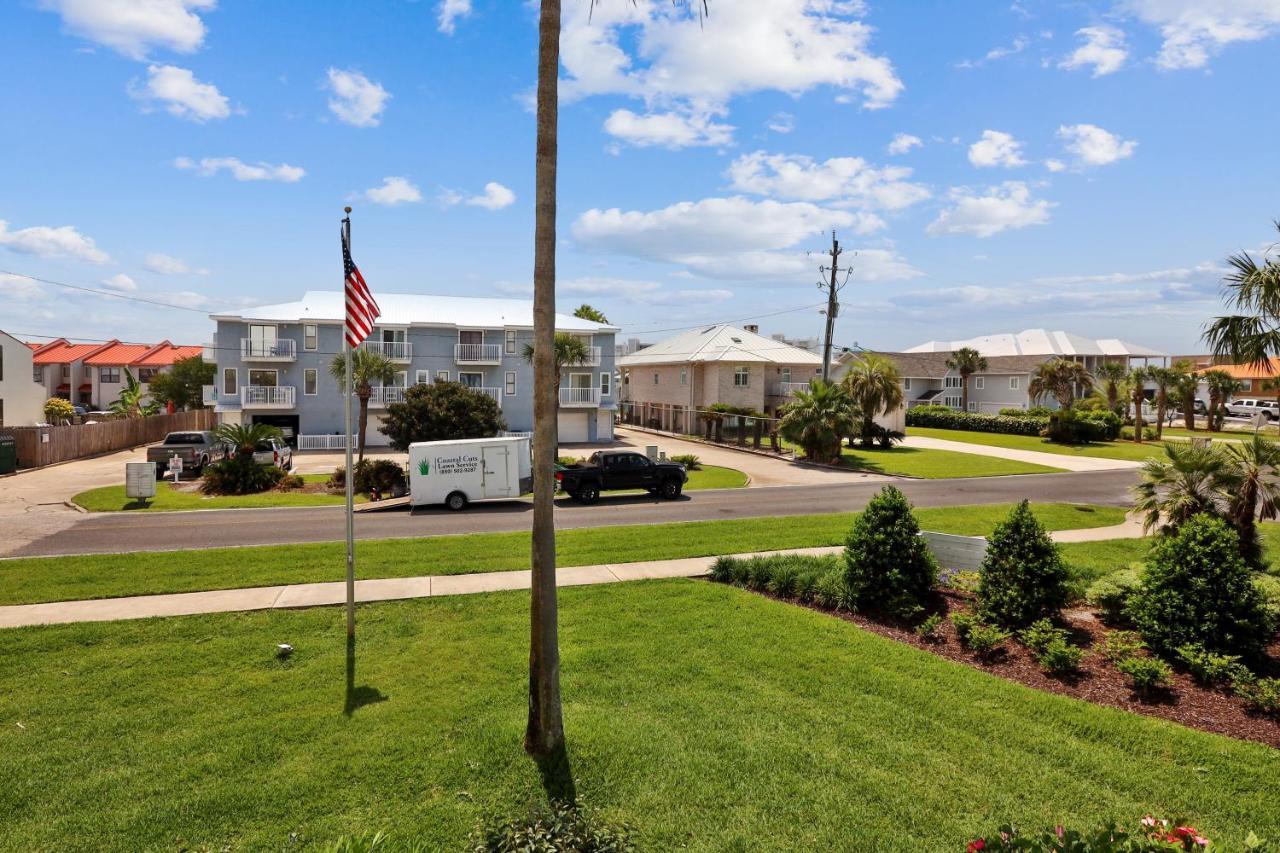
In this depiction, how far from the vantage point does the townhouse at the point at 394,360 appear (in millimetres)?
42312

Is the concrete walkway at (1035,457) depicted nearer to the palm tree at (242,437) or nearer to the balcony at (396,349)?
the balcony at (396,349)

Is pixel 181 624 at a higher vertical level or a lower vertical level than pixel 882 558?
lower

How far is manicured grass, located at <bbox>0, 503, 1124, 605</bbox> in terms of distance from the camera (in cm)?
1330

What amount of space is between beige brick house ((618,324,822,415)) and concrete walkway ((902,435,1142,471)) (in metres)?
9.65

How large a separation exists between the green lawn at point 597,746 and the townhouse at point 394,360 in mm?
31511

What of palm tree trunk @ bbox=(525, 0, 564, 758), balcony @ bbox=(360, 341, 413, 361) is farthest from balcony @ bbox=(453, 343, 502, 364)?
palm tree trunk @ bbox=(525, 0, 564, 758)

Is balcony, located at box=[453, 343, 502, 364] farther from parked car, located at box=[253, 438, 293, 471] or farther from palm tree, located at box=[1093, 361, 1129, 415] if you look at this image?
palm tree, located at box=[1093, 361, 1129, 415]

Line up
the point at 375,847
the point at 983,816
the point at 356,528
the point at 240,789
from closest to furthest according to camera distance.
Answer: the point at 375,847, the point at 983,816, the point at 240,789, the point at 356,528

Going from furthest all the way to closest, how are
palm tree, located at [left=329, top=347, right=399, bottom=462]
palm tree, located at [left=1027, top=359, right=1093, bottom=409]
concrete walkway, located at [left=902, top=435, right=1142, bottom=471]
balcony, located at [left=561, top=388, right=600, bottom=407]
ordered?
palm tree, located at [left=1027, top=359, right=1093, bottom=409] < balcony, located at [left=561, top=388, right=600, bottom=407] < concrete walkway, located at [left=902, top=435, right=1142, bottom=471] < palm tree, located at [left=329, top=347, right=399, bottom=462]

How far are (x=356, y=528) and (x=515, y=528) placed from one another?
13.4ft

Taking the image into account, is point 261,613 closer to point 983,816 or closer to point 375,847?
point 375,847

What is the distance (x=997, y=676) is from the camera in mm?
8953

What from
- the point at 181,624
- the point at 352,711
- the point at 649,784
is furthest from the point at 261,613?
the point at 649,784

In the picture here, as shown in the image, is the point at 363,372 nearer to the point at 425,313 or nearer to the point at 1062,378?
the point at 425,313
